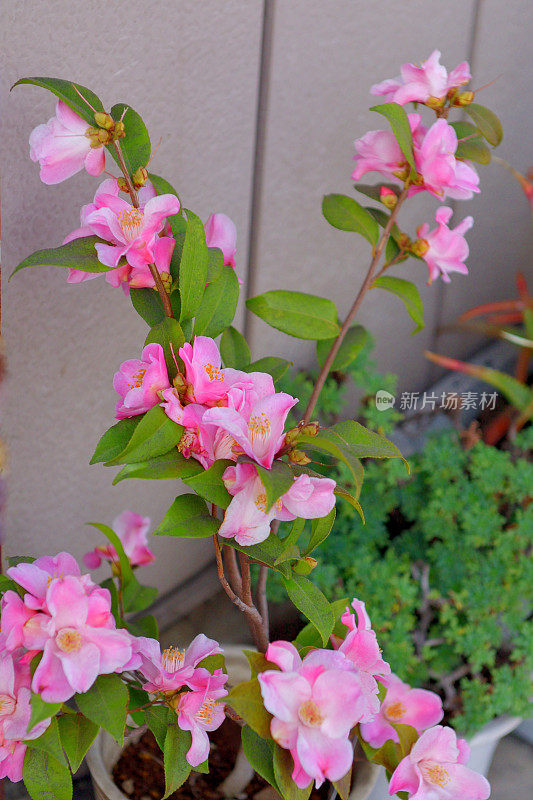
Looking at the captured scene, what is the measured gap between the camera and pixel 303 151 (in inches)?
38.1

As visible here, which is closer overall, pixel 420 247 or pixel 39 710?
pixel 39 710

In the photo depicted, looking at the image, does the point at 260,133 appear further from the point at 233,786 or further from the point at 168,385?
the point at 233,786

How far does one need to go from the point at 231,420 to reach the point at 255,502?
57 mm

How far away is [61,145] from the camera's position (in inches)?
21.3

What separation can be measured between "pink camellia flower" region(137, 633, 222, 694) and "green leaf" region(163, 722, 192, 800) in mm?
32

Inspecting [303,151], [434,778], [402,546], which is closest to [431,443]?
[402,546]

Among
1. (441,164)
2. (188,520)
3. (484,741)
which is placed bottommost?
(484,741)

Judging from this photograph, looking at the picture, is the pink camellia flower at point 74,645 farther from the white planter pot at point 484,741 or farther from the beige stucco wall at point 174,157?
the white planter pot at point 484,741

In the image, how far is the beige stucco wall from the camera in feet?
2.25

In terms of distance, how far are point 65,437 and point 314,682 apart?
0.42 meters

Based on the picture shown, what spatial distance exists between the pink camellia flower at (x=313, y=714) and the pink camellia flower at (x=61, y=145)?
1.19 feet

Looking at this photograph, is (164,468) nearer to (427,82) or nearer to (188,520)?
(188,520)

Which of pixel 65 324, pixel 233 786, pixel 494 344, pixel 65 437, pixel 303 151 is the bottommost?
pixel 233 786

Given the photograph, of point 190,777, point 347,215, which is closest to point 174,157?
point 347,215
